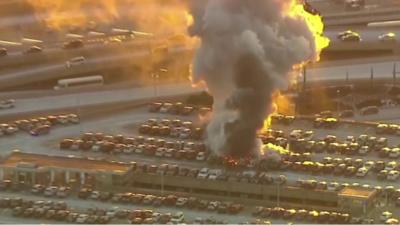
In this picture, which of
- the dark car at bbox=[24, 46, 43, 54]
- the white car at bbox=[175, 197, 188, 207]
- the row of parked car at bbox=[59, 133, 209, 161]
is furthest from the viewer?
the dark car at bbox=[24, 46, 43, 54]

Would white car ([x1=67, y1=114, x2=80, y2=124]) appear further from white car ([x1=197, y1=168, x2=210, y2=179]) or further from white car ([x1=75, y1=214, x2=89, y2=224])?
white car ([x1=75, y1=214, x2=89, y2=224])

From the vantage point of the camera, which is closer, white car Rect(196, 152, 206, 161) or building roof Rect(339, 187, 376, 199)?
building roof Rect(339, 187, 376, 199)

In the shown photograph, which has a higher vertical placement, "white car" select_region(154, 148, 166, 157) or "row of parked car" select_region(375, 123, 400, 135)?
"row of parked car" select_region(375, 123, 400, 135)

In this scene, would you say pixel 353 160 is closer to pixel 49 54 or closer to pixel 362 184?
pixel 362 184

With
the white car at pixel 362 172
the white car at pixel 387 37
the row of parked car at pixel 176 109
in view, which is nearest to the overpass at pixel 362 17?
the white car at pixel 387 37

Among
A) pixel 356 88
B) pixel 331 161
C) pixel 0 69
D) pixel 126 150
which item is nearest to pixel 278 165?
pixel 331 161

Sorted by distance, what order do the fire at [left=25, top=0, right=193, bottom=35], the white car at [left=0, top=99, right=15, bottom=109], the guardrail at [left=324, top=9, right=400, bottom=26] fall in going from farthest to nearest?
the guardrail at [left=324, top=9, right=400, bottom=26]
the fire at [left=25, top=0, right=193, bottom=35]
the white car at [left=0, top=99, right=15, bottom=109]

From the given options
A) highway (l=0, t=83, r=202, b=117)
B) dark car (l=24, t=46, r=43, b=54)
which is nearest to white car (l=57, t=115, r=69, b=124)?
highway (l=0, t=83, r=202, b=117)
